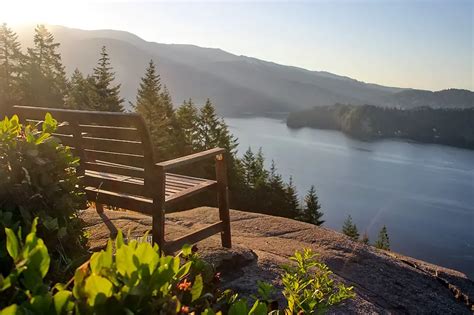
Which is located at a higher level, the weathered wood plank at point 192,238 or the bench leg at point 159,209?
the bench leg at point 159,209

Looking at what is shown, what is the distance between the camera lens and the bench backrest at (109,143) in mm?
3865

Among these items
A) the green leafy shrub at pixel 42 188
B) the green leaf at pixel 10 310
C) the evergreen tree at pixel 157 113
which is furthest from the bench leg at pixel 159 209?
the evergreen tree at pixel 157 113

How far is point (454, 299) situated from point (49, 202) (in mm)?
5984

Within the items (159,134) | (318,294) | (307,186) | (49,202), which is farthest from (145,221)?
(307,186)

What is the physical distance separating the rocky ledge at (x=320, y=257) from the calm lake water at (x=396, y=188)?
57.0 metres

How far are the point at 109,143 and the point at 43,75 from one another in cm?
4689

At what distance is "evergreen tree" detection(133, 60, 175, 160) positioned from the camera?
35.6 metres

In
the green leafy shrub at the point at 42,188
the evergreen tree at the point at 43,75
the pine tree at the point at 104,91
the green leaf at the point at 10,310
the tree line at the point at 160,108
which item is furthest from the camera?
the evergreen tree at the point at 43,75

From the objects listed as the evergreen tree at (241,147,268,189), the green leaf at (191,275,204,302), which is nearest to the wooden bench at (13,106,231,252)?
the green leaf at (191,275,204,302)

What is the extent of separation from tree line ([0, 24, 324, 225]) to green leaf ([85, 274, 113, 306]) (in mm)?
35180

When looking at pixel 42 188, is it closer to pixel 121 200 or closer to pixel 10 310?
pixel 10 310

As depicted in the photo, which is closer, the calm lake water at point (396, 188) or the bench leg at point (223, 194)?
the bench leg at point (223, 194)

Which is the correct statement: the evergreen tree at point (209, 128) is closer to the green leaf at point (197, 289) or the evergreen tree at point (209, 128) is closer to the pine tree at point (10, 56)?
the pine tree at point (10, 56)

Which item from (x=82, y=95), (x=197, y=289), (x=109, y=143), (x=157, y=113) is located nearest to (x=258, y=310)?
(x=197, y=289)
